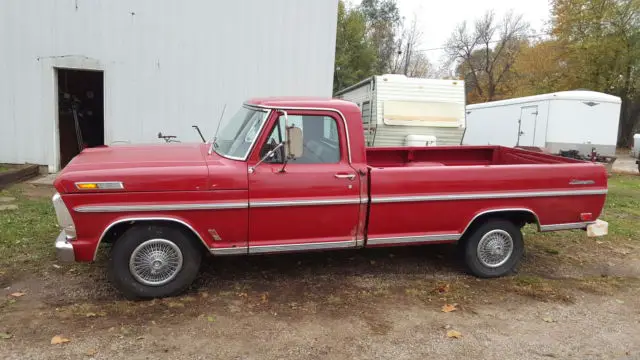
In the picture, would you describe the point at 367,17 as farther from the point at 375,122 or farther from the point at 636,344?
the point at 636,344

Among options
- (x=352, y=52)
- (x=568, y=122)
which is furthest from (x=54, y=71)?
(x=352, y=52)

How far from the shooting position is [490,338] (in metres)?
3.97

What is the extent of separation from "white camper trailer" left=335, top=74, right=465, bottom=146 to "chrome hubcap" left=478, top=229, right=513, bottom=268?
20.3 feet

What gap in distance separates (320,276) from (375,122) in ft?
22.8

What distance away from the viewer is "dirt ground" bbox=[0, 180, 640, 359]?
368cm

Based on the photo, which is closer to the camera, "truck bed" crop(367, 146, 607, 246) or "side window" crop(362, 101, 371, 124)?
"truck bed" crop(367, 146, 607, 246)

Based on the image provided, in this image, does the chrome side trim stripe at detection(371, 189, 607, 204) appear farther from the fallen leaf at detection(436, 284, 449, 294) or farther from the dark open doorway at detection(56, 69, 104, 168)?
the dark open doorway at detection(56, 69, 104, 168)

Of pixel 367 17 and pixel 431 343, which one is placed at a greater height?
pixel 367 17

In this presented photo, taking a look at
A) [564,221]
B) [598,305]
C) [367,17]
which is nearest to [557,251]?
[564,221]

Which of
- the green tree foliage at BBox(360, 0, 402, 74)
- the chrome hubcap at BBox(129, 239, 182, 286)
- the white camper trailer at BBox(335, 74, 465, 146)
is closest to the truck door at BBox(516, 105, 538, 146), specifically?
the white camper trailer at BBox(335, 74, 465, 146)

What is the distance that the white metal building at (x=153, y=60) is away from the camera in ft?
32.3

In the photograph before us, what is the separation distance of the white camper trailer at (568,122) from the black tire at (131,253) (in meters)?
12.9

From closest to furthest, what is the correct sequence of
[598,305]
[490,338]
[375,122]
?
1. [490,338]
2. [598,305]
3. [375,122]

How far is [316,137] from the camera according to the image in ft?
15.3
